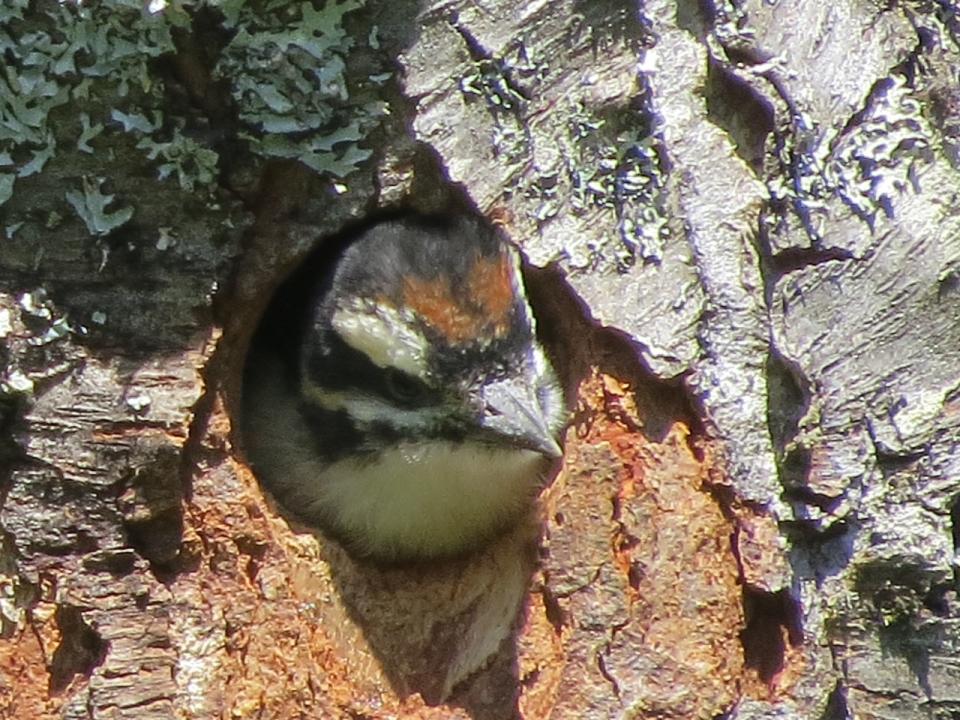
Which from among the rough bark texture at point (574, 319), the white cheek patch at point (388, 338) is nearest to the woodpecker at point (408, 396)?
the white cheek patch at point (388, 338)

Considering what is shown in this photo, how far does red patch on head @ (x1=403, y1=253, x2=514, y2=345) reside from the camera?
11.8 ft

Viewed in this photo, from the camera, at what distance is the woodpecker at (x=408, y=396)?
3.62 meters

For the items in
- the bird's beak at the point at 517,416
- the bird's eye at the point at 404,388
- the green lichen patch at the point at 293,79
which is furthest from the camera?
the bird's eye at the point at 404,388

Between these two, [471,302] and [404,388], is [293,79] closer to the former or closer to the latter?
[471,302]

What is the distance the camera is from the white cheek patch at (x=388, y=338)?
3682mm

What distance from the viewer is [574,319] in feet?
10.7

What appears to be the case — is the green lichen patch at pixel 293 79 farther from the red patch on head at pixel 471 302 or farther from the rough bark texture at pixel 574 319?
the red patch on head at pixel 471 302

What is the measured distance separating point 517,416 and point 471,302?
312 millimetres

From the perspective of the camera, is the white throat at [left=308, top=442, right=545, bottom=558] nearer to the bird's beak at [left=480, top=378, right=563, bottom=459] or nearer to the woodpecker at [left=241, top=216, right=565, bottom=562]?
the woodpecker at [left=241, top=216, right=565, bottom=562]

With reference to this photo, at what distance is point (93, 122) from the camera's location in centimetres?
306

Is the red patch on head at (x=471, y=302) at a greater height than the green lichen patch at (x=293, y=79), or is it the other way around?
the green lichen patch at (x=293, y=79)

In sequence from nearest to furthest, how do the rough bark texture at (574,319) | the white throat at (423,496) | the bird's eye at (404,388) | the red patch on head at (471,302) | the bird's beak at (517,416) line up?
1. the rough bark texture at (574,319)
2. the bird's beak at (517,416)
3. the red patch on head at (471,302)
4. the bird's eye at (404,388)
5. the white throat at (423,496)

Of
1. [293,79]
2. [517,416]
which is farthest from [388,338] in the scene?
[293,79]

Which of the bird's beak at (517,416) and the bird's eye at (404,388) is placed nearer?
the bird's beak at (517,416)
